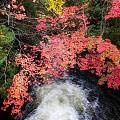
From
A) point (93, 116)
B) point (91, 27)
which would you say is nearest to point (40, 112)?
point (93, 116)

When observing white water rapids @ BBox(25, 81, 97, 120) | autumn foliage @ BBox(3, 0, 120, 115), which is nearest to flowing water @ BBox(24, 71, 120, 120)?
white water rapids @ BBox(25, 81, 97, 120)

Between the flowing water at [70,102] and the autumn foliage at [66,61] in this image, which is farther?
the flowing water at [70,102]

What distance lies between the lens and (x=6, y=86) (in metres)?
9.80

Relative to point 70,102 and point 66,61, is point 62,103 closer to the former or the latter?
point 70,102

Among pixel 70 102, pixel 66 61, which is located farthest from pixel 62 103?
pixel 66 61

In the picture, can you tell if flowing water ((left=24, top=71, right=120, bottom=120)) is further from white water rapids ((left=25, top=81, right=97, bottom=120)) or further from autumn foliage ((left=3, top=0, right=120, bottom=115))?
autumn foliage ((left=3, top=0, right=120, bottom=115))

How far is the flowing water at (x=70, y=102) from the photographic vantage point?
9.95m

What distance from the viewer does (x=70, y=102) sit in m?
10.6

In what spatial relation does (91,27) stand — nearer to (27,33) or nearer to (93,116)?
(27,33)

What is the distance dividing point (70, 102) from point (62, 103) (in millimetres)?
347

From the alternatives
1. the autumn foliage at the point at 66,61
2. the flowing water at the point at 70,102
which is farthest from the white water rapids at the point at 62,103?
the autumn foliage at the point at 66,61

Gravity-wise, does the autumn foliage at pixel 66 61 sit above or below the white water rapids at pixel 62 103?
above

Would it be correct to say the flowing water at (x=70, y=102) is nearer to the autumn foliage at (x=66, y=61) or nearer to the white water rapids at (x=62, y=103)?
the white water rapids at (x=62, y=103)

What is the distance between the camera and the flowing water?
9.95m
